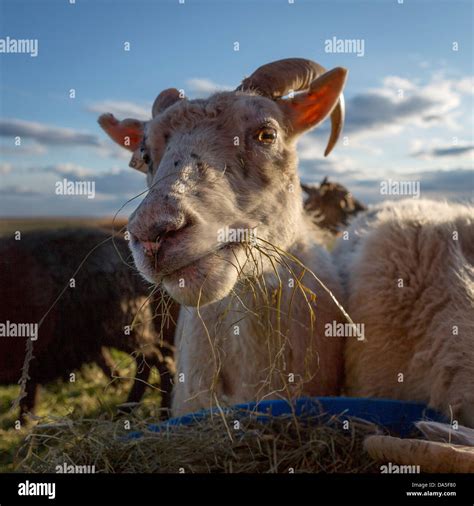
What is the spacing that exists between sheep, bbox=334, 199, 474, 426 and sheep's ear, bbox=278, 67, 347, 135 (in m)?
0.89

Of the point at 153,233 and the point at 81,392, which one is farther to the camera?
the point at 81,392

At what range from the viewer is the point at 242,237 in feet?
11.1

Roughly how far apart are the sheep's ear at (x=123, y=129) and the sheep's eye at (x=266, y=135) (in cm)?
135

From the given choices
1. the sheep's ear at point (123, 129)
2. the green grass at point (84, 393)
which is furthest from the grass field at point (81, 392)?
the sheep's ear at point (123, 129)

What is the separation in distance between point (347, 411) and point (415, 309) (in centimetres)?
86

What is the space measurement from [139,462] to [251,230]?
1.38 meters

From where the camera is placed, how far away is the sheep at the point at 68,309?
566cm

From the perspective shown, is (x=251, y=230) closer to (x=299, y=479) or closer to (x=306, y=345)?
(x=306, y=345)

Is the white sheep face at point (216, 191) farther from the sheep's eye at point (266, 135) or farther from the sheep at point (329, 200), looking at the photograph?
the sheep at point (329, 200)
